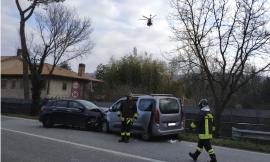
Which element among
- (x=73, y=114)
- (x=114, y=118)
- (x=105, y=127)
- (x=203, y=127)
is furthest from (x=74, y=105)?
(x=203, y=127)

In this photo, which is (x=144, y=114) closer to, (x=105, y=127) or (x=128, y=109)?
(x=128, y=109)

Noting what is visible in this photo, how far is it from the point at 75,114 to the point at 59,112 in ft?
3.41

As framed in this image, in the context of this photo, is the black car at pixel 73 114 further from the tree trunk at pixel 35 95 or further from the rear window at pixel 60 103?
the tree trunk at pixel 35 95

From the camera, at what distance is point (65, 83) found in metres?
62.4

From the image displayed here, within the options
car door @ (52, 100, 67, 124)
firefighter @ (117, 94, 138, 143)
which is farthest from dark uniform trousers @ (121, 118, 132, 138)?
car door @ (52, 100, 67, 124)

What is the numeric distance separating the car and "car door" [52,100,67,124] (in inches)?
208

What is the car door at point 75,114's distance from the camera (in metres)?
20.5

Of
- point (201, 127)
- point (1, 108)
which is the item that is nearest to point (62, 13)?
point (1, 108)

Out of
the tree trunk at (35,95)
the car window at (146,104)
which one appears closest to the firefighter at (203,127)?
the car window at (146,104)

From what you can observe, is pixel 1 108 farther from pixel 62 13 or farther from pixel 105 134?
pixel 105 134

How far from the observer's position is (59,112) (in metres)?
21.3

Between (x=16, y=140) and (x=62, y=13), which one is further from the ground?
(x=62, y=13)

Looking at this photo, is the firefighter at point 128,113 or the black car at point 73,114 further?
the black car at point 73,114

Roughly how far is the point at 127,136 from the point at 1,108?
2455 cm
